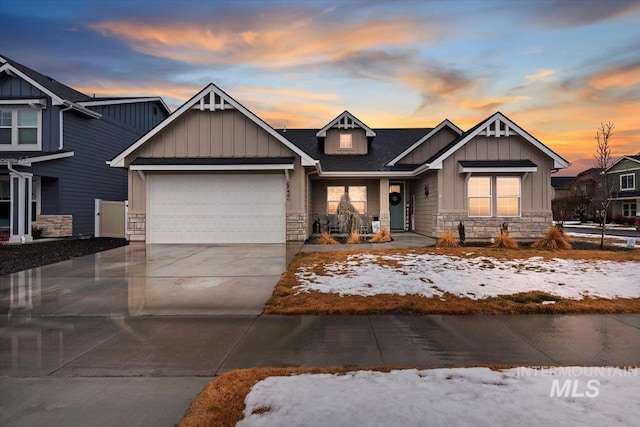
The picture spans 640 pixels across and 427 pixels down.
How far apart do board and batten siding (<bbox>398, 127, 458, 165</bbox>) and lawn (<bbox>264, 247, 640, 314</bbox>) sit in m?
9.21

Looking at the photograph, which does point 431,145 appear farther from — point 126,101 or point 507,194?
point 126,101

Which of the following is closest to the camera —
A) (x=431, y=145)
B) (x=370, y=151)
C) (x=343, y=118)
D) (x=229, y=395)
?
(x=229, y=395)

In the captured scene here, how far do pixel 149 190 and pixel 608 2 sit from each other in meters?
17.7

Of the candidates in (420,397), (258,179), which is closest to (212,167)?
(258,179)

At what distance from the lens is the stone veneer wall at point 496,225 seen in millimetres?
16109

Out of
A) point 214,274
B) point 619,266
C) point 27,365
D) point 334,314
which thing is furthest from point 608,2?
point 27,365

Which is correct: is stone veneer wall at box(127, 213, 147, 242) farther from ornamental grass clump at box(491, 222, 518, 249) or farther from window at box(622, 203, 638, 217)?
window at box(622, 203, 638, 217)

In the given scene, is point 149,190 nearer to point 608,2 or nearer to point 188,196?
point 188,196

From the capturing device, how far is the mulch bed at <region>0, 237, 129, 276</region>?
1038 cm

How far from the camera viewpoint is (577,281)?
7.61 m

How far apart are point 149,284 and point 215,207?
7627 millimetres

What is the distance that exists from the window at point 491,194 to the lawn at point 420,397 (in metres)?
13.3

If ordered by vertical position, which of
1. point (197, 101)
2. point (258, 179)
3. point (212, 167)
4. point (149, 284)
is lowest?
point (149, 284)

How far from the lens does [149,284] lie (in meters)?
7.81
